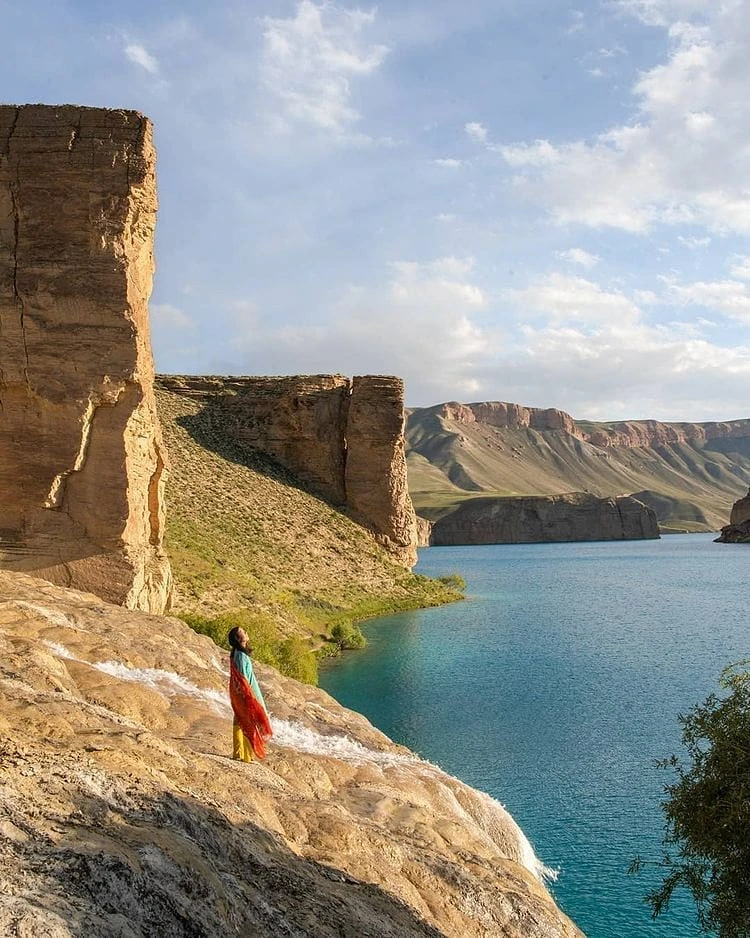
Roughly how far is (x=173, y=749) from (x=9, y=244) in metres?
18.2

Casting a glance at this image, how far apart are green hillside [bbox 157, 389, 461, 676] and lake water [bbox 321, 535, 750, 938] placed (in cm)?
358

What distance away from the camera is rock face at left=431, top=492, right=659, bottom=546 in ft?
559

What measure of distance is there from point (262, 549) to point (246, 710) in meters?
Answer: 39.8

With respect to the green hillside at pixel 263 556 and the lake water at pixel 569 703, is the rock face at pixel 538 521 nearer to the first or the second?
the lake water at pixel 569 703

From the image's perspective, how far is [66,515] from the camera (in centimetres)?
2205

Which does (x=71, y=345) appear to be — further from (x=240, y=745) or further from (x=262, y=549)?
(x=262, y=549)

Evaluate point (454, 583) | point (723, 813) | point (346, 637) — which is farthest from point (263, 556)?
point (723, 813)

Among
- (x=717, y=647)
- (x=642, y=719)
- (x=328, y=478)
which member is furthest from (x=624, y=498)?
(x=642, y=719)

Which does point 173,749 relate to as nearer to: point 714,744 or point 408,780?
point 408,780

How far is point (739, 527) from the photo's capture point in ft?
509

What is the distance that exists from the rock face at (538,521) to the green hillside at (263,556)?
10815 cm

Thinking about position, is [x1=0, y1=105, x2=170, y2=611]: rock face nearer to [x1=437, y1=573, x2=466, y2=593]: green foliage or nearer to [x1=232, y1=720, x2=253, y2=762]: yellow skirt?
[x1=232, y1=720, x2=253, y2=762]: yellow skirt

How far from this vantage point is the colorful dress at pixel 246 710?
10555mm

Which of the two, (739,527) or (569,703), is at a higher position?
(569,703)
